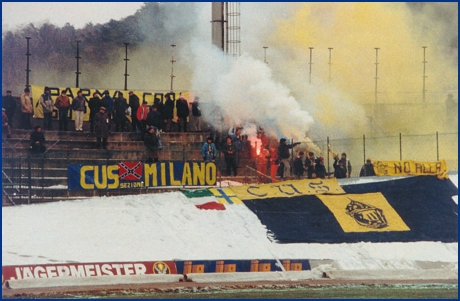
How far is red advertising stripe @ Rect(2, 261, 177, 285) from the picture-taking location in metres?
22.5

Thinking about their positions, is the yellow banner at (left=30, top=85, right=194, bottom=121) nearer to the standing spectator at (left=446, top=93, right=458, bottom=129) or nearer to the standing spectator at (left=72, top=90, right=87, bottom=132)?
the standing spectator at (left=72, top=90, right=87, bottom=132)

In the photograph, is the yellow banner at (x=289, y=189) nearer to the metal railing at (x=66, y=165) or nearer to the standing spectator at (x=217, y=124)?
the metal railing at (x=66, y=165)

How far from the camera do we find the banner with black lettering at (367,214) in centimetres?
2664

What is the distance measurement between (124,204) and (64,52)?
12.0 meters

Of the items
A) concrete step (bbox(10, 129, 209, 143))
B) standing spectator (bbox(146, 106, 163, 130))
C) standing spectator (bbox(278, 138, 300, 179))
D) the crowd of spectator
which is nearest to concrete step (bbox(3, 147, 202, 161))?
the crowd of spectator

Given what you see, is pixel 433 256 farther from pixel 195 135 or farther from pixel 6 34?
pixel 6 34

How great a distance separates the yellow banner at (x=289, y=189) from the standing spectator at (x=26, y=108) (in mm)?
7408

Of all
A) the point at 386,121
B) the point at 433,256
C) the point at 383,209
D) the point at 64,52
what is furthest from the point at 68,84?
the point at 433,256

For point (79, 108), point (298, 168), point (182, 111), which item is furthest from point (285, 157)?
point (79, 108)

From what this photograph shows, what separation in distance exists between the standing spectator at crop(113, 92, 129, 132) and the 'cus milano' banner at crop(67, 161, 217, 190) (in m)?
2.85

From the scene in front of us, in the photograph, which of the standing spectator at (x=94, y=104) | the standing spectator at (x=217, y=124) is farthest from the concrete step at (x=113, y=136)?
the standing spectator at (x=94, y=104)

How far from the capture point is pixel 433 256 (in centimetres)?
2606

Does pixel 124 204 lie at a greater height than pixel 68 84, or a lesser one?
lesser

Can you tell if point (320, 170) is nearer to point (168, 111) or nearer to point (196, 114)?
point (196, 114)
